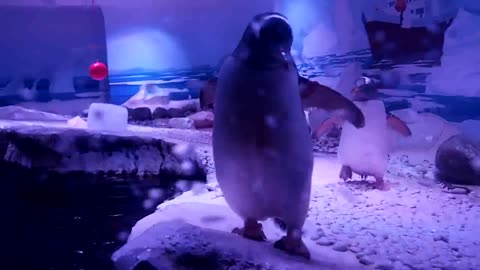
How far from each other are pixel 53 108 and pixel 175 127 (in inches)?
68.0

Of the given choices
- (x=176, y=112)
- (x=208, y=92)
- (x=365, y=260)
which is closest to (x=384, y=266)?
(x=365, y=260)

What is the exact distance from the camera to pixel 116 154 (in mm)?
3678

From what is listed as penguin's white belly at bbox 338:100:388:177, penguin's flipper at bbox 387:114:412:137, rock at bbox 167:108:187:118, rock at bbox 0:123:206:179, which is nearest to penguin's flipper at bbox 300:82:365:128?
penguin's white belly at bbox 338:100:388:177

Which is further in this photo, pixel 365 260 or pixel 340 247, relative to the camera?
pixel 340 247

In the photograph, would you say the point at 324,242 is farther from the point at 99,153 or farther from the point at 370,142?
the point at 99,153

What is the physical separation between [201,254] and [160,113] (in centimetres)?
413

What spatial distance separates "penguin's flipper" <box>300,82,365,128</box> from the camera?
68.2 inches

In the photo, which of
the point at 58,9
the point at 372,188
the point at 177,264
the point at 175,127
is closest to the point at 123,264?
the point at 177,264

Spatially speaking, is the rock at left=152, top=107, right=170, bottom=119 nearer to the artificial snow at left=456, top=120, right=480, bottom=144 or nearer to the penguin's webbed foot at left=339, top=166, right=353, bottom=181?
the penguin's webbed foot at left=339, top=166, right=353, bottom=181

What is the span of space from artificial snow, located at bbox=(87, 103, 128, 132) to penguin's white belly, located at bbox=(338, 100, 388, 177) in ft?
7.51

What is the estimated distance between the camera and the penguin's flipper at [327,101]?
1.73m

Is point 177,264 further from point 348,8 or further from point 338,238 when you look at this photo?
point 348,8

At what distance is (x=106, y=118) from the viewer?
4.38 m

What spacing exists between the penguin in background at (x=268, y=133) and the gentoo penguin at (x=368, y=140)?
44.9 inches
